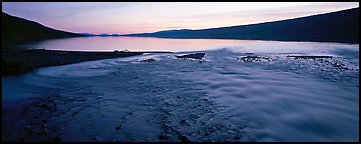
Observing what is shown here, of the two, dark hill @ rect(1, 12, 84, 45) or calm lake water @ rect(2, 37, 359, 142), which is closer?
calm lake water @ rect(2, 37, 359, 142)

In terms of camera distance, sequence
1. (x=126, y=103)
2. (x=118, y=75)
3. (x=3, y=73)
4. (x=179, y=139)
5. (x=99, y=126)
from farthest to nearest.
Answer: (x=118, y=75) < (x=3, y=73) < (x=126, y=103) < (x=99, y=126) < (x=179, y=139)

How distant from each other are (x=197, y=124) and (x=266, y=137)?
1.99 m

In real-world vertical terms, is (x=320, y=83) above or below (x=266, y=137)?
above

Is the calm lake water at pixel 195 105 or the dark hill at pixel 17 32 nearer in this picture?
the calm lake water at pixel 195 105

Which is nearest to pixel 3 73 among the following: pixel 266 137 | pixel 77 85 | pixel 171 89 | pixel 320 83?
pixel 77 85

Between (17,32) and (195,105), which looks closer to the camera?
(195,105)

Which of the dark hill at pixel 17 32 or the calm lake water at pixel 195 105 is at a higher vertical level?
the dark hill at pixel 17 32

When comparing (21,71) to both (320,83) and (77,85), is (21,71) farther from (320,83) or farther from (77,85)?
(320,83)

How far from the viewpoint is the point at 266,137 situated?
22.6 feet

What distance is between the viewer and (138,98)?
10.8 m

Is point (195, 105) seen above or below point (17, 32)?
below

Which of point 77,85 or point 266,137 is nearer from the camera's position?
point 266,137

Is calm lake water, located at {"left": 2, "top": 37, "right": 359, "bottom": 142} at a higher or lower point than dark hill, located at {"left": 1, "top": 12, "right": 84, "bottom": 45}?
lower

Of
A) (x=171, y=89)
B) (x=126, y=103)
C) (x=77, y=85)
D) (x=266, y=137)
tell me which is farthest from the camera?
(x=77, y=85)
